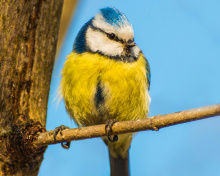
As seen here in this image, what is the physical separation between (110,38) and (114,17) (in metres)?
0.19

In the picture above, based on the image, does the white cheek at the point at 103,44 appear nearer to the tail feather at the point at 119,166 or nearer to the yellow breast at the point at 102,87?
the yellow breast at the point at 102,87

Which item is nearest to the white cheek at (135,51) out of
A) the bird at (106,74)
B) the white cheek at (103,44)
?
the bird at (106,74)

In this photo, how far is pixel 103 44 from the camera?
8.57 ft

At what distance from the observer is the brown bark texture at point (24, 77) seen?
192 centimetres

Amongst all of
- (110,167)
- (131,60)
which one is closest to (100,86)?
(131,60)

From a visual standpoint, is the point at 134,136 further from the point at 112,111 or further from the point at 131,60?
the point at 131,60

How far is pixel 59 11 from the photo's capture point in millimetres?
2305

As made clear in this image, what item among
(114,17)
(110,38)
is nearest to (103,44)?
(110,38)

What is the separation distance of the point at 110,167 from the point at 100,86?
A: 1092 millimetres

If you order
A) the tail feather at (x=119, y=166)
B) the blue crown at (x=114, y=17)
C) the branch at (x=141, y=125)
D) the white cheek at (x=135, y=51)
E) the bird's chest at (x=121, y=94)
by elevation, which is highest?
the blue crown at (x=114, y=17)

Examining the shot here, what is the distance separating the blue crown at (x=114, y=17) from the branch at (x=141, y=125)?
1111 mm

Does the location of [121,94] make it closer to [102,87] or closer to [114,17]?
[102,87]

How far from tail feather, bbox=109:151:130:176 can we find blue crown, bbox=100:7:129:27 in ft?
4.28

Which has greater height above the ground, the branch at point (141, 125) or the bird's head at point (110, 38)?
the bird's head at point (110, 38)
